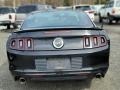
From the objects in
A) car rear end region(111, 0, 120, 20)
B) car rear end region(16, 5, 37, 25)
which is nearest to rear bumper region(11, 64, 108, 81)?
car rear end region(16, 5, 37, 25)

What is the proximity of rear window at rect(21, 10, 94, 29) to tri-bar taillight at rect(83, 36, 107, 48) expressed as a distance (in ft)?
2.41

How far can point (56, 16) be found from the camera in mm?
6816

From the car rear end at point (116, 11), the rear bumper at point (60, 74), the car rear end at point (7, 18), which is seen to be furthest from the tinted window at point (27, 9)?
the rear bumper at point (60, 74)

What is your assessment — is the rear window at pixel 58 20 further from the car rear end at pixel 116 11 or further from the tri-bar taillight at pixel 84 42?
the car rear end at pixel 116 11

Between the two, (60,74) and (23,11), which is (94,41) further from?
(23,11)

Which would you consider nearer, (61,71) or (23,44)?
(61,71)

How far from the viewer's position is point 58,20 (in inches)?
259

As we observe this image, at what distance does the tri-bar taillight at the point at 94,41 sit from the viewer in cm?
532

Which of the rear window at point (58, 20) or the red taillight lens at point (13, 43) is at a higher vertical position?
the rear window at point (58, 20)

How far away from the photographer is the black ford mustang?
5242 mm

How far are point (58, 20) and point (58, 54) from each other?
152cm

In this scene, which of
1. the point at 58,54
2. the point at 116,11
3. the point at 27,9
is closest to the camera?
the point at 58,54

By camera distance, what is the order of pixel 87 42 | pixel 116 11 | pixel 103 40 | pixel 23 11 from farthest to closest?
pixel 116 11 → pixel 23 11 → pixel 103 40 → pixel 87 42

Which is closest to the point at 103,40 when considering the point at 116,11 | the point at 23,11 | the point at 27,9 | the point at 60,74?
the point at 60,74
